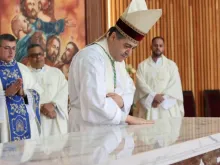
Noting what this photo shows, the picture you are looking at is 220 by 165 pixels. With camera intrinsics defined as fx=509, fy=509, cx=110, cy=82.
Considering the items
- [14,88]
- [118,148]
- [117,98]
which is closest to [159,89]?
[14,88]

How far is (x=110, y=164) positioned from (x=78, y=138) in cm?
89

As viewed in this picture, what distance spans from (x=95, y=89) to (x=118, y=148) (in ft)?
3.66

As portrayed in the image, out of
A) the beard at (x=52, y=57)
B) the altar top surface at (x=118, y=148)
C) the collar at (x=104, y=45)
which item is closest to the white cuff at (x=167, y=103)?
the beard at (x=52, y=57)

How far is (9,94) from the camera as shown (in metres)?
5.51

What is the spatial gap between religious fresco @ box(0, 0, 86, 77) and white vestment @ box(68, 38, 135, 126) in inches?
171

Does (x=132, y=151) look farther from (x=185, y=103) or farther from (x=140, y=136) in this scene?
(x=185, y=103)

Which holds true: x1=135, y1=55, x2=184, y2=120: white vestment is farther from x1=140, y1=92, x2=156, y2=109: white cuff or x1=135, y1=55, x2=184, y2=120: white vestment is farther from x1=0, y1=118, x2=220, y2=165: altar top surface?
x1=0, y1=118, x2=220, y2=165: altar top surface

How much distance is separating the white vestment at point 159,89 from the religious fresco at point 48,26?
1.27 meters

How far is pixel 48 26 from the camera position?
8.25 meters

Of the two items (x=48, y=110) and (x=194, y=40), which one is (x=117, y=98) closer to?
(x=48, y=110)

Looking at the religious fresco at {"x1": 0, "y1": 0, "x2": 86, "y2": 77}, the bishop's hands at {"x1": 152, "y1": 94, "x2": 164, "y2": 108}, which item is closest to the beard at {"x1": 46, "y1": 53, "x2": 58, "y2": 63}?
the religious fresco at {"x1": 0, "y1": 0, "x2": 86, "y2": 77}

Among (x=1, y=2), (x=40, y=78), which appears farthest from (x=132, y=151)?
(x=1, y=2)

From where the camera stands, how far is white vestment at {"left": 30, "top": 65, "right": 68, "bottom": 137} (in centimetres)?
682

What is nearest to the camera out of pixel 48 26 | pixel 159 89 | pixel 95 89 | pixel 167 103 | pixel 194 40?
pixel 95 89
